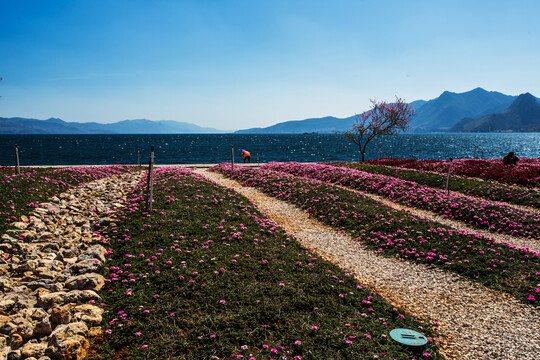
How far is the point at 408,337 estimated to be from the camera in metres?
6.93

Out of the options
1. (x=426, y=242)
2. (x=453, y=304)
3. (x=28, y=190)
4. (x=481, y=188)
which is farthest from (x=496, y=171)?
(x=28, y=190)

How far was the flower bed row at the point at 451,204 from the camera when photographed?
15492mm

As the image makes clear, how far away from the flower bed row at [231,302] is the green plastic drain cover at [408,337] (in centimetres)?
16

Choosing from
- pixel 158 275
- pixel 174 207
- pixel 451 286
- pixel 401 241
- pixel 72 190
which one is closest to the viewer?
pixel 158 275

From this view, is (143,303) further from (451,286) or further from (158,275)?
(451,286)

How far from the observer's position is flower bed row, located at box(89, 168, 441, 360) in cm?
633

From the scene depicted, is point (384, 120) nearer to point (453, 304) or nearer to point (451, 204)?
point (451, 204)

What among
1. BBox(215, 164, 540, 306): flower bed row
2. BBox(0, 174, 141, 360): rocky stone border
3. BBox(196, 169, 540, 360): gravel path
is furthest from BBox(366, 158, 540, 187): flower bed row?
BBox(0, 174, 141, 360): rocky stone border

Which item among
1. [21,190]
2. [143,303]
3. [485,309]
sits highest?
[21,190]

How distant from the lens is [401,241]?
13.3m

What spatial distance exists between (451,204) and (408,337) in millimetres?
14427

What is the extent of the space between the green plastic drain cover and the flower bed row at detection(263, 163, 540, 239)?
38.3ft

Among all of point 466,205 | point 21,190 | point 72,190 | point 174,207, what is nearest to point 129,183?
point 72,190

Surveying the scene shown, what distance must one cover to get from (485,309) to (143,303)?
9562 mm
